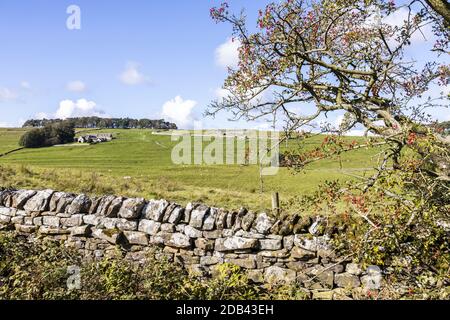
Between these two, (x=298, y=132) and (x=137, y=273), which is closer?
(x=137, y=273)

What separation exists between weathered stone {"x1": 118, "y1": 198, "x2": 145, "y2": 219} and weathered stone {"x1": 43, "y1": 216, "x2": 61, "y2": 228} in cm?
161

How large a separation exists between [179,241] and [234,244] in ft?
4.07

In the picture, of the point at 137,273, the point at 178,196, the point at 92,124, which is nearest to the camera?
the point at 137,273

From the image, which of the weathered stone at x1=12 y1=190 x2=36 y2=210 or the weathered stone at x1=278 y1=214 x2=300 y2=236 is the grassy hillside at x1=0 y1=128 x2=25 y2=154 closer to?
the weathered stone at x1=12 y1=190 x2=36 y2=210

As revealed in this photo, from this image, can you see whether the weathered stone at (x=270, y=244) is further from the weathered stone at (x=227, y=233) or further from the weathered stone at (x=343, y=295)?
the weathered stone at (x=343, y=295)

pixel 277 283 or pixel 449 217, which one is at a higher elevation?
pixel 449 217

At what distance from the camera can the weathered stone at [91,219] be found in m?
9.12

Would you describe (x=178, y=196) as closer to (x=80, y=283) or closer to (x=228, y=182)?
(x=80, y=283)

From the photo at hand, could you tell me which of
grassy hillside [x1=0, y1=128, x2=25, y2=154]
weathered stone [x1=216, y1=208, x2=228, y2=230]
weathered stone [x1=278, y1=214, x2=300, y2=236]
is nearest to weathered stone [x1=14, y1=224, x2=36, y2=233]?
weathered stone [x1=216, y1=208, x2=228, y2=230]

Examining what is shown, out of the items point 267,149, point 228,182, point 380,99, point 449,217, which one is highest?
point 380,99

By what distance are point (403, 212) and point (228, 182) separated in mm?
38455

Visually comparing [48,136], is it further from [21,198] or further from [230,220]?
[230,220]
